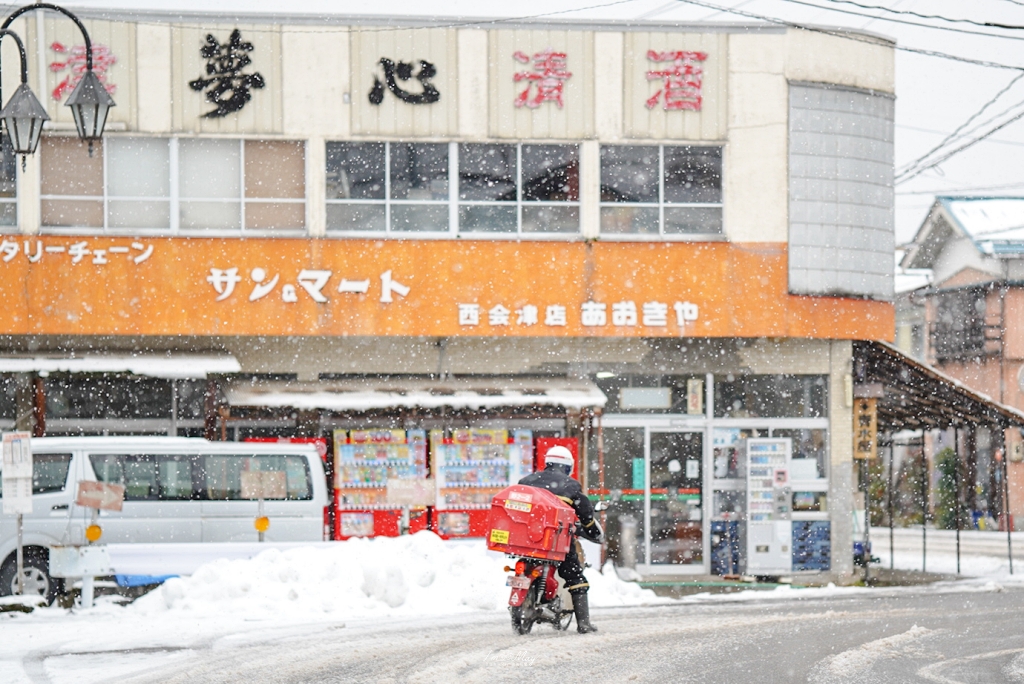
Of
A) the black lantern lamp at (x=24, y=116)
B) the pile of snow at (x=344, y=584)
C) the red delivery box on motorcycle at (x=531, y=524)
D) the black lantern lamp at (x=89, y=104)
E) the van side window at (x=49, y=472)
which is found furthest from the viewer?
the van side window at (x=49, y=472)

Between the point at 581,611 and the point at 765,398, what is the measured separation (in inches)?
469

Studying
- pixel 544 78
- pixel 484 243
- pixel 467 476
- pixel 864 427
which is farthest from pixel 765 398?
pixel 544 78

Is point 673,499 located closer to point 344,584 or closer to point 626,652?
point 344,584

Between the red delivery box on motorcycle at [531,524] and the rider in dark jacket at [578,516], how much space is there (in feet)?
0.67

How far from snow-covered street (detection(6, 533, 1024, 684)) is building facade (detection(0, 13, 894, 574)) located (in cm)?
470

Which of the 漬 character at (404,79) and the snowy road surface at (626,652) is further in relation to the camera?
the 漬 character at (404,79)

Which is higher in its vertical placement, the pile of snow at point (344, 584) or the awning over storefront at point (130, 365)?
the awning over storefront at point (130, 365)

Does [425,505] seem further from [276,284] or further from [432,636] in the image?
[432,636]

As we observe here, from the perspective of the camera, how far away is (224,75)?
21.9 m

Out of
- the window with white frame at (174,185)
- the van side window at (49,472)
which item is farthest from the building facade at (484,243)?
the van side window at (49,472)

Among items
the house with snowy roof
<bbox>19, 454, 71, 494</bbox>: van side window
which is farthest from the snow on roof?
<bbox>19, 454, 71, 494</bbox>: van side window

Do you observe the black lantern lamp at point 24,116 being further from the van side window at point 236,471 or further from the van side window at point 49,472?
the van side window at point 236,471

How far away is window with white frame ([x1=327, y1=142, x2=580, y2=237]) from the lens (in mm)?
22219

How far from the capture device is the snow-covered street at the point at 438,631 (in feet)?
33.3
